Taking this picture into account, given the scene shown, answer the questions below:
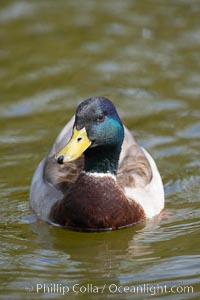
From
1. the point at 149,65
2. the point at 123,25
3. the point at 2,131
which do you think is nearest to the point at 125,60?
the point at 149,65

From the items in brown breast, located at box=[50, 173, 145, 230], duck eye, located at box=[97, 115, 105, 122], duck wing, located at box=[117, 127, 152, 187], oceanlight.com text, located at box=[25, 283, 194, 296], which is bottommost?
oceanlight.com text, located at box=[25, 283, 194, 296]

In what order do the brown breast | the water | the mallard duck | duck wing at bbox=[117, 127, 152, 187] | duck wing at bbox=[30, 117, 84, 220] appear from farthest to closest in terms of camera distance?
duck wing at bbox=[117, 127, 152, 187], duck wing at bbox=[30, 117, 84, 220], the brown breast, the mallard duck, the water

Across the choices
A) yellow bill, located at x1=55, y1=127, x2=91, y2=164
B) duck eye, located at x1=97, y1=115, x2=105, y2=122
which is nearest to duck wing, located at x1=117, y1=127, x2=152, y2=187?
duck eye, located at x1=97, y1=115, x2=105, y2=122

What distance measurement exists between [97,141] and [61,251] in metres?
1.08

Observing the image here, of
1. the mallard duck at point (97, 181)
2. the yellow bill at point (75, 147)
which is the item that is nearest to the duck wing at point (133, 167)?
the mallard duck at point (97, 181)

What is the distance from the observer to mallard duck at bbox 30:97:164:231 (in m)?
9.32

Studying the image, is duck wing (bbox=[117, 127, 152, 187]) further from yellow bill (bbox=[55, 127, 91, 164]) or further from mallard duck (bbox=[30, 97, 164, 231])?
yellow bill (bbox=[55, 127, 91, 164])

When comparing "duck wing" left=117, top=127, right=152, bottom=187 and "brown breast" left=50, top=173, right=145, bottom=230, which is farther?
"duck wing" left=117, top=127, right=152, bottom=187

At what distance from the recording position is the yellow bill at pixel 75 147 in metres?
9.03

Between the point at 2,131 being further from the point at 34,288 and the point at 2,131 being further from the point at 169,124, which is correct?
the point at 34,288

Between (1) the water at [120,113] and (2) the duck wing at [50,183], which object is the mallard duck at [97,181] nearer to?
(2) the duck wing at [50,183]

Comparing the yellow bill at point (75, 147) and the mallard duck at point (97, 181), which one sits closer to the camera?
the yellow bill at point (75, 147)

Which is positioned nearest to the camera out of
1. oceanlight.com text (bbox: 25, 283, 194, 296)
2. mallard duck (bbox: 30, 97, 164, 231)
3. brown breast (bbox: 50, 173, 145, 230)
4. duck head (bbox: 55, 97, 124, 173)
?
oceanlight.com text (bbox: 25, 283, 194, 296)

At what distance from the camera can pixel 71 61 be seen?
14375 millimetres
